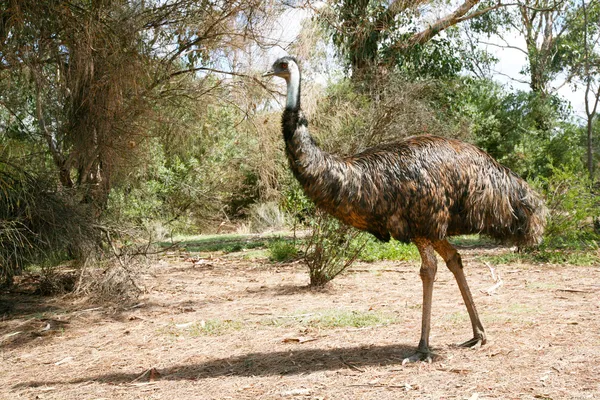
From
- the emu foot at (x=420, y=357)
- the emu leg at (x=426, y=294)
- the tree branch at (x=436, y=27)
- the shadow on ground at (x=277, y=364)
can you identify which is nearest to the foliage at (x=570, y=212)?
the emu leg at (x=426, y=294)

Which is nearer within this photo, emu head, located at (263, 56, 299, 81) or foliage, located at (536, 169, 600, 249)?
emu head, located at (263, 56, 299, 81)

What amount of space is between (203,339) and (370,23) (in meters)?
9.91

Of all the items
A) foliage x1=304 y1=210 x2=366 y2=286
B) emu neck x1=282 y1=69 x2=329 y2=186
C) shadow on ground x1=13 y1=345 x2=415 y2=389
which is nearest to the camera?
emu neck x1=282 y1=69 x2=329 y2=186

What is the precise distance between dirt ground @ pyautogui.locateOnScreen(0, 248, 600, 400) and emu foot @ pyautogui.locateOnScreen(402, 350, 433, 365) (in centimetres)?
7

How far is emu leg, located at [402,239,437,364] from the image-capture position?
478 centimetres

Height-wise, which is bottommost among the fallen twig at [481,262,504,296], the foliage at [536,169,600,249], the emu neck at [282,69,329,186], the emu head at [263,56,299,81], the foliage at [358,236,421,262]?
the fallen twig at [481,262,504,296]

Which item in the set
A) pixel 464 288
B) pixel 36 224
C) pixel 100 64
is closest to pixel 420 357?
pixel 464 288

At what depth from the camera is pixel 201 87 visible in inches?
368

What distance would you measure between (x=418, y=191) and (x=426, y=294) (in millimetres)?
780

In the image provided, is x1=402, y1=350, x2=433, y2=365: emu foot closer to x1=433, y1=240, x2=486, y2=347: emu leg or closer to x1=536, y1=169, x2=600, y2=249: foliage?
x1=433, y1=240, x2=486, y2=347: emu leg

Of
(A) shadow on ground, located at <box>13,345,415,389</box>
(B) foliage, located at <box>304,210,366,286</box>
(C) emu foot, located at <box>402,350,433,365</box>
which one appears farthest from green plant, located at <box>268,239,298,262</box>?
(C) emu foot, located at <box>402,350,433,365</box>

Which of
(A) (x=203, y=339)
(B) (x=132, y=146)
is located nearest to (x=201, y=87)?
(B) (x=132, y=146)

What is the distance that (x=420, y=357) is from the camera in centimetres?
477

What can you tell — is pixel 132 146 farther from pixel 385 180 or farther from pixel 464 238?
pixel 464 238
